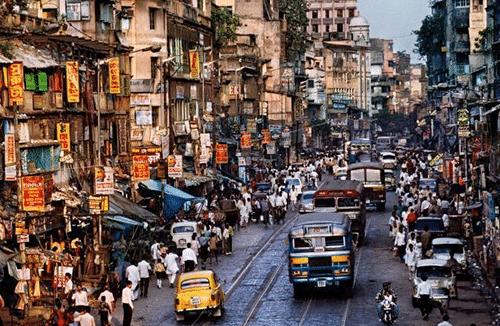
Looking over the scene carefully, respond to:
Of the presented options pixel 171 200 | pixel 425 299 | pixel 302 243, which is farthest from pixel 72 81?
pixel 425 299

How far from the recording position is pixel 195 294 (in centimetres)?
3794

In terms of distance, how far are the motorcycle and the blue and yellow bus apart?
17.9 ft

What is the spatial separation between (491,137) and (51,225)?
2335 centimetres

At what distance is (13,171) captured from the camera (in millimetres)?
40500

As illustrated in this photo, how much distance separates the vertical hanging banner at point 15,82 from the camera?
4184 centimetres

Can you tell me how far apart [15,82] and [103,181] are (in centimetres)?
509

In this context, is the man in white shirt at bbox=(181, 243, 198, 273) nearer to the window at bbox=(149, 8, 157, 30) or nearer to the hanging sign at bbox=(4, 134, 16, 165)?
the hanging sign at bbox=(4, 134, 16, 165)

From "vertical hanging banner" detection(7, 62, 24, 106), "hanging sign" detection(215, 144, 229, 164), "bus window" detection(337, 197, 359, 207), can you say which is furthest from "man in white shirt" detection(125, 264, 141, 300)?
"hanging sign" detection(215, 144, 229, 164)

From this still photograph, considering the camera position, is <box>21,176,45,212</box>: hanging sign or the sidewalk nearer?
<box>21,176,45,212</box>: hanging sign

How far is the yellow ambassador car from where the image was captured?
124 ft

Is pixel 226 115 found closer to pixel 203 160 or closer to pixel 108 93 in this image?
pixel 203 160

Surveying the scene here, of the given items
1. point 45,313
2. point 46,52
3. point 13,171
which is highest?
point 46,52

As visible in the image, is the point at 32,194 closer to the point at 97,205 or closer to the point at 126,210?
the point at 97,205

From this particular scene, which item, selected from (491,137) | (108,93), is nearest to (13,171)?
(108,93)
